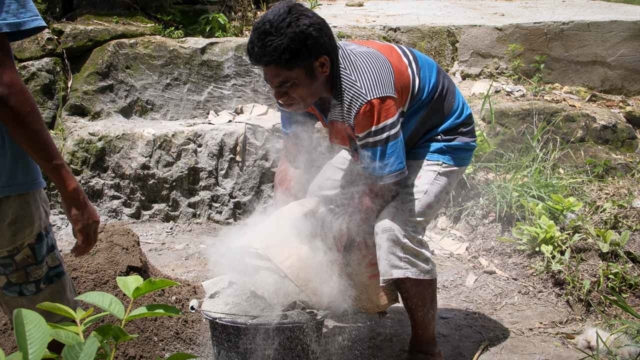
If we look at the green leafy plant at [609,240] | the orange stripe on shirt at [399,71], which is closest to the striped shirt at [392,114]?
the orange stripe on shirt at [399,71]

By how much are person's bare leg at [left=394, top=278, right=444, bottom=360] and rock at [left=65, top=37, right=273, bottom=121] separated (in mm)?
2670

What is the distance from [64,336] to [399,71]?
5.66 feet

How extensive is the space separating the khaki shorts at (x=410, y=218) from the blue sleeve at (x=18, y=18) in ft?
4.81

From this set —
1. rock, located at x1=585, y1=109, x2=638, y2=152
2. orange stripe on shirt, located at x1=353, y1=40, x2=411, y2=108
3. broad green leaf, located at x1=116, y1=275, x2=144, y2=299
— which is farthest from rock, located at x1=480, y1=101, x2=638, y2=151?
broad green leaf, located at x1=116, y1=275, x2=144, y2=299

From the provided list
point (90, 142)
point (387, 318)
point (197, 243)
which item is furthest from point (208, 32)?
point (387, 318)

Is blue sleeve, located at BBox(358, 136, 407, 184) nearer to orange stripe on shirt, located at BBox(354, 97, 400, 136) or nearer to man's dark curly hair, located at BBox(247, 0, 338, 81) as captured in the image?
orange stripe on shirt, located at BBox(354, 97, 400, 136)

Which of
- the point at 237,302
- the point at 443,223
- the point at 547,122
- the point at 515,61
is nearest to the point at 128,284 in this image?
the point at 237,302

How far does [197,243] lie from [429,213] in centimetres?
212

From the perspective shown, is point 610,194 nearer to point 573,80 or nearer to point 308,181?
point 573,80

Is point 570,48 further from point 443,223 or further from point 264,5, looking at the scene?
point 264,5

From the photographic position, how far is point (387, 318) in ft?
11.6

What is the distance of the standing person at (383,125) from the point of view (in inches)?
93.8

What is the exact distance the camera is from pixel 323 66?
2.45m

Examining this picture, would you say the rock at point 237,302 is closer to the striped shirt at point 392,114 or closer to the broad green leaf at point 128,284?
the striped shirt at point 392,114
